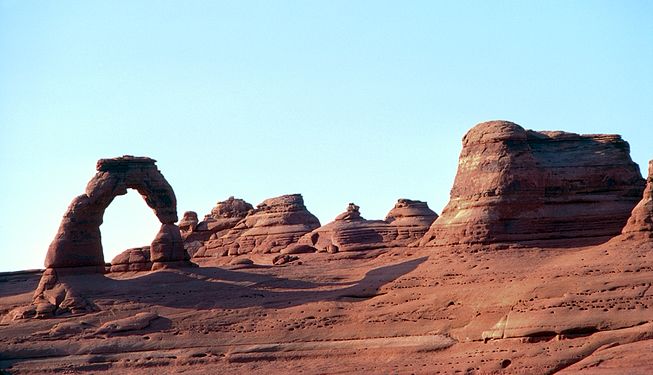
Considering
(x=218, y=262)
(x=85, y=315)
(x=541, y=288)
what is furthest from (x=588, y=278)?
(x=218, y=262)

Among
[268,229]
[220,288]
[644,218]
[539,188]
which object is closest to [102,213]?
[220,288]

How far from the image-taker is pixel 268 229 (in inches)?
2411

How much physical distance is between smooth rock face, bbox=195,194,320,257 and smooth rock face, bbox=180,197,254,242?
1.53 m

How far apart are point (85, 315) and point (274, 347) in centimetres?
708

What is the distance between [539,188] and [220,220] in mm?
29557

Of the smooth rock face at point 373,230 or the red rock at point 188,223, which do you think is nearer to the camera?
the smooth rock face at point 373,230

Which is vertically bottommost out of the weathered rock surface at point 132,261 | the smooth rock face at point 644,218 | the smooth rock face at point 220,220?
the smooth rock face at point 644,218

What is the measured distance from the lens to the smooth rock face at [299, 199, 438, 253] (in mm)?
54281

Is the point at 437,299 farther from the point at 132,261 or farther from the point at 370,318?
the point at 132,261

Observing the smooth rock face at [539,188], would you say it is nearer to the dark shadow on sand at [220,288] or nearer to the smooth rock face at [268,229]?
the dark shadow on sand at [220,288]

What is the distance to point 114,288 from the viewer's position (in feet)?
140

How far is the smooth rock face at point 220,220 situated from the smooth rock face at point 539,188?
84.4 ft

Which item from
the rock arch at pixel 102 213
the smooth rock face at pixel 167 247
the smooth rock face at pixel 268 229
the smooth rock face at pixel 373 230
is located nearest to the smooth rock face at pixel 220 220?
the smooth rock face at pixel 268 229

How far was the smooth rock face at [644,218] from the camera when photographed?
3597cm
